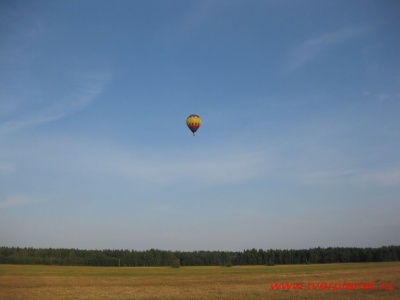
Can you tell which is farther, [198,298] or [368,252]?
[368,252]

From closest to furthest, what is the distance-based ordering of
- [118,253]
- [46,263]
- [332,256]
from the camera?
1. [46,263]
2. [118,253]
3. [332,256]

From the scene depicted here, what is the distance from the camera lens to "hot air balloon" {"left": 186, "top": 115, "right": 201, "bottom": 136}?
3750 cm

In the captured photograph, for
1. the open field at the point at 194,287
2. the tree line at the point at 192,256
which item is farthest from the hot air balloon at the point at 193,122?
the tree line at the point at 192,256

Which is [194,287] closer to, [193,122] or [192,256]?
[193,122]

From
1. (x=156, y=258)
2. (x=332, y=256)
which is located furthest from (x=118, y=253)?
(x=332, y=256)

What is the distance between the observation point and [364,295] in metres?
20.8

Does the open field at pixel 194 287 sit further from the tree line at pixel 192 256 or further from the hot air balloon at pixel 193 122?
the tree line at pixel 192 256

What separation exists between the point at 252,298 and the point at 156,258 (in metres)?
82.9

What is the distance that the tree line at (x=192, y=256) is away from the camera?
3533 inches

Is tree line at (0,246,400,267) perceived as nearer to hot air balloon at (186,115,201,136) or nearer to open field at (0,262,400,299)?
open field at (0,262,400,299)

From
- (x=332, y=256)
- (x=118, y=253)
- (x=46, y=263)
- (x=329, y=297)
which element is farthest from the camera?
(x=332, y=256)

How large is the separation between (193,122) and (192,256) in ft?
236

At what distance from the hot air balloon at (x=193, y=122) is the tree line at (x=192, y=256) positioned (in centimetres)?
5447

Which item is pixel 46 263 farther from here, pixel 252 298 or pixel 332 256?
pixel 252 298
